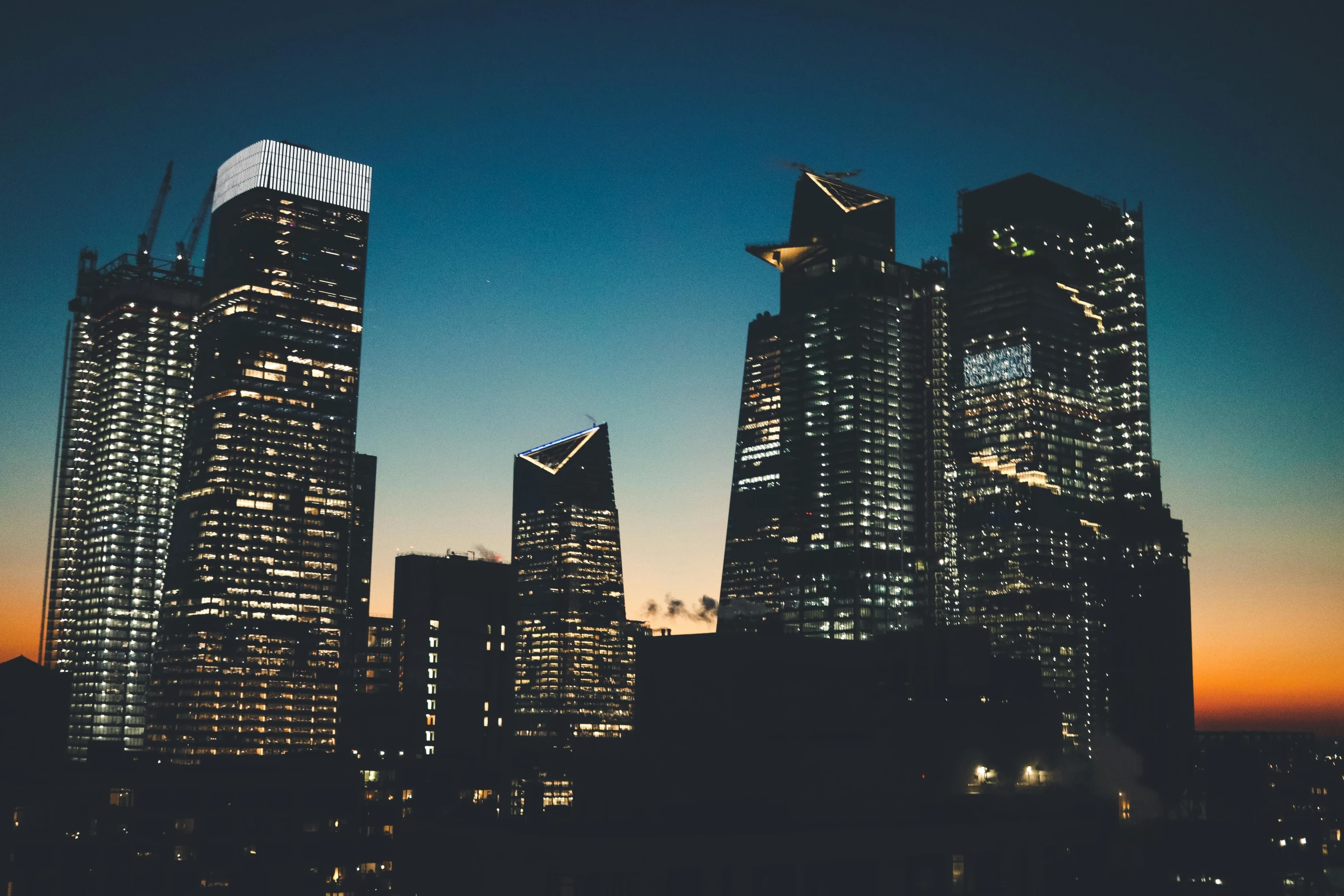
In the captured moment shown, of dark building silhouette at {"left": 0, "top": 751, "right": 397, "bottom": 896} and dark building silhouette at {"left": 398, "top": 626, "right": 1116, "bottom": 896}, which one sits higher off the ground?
dark building silhouette at {"left": 398, "top": 626, "right": 1116, "bottom": 896}

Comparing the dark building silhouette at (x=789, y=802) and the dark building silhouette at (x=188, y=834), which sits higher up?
the dark building silhouette at (x=789, y=802)

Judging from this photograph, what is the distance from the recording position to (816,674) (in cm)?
11900

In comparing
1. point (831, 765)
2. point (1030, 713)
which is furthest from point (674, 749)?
point (1030, 713)

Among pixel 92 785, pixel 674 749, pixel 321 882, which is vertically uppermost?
pixel 674 749

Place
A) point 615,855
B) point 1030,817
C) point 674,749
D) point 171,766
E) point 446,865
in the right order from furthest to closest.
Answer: point 171,766 → point 1030,817 → point 674,749 → point 446,865 → point 615,855

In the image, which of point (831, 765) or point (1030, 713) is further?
point (1030, 713)

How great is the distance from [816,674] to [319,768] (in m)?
107

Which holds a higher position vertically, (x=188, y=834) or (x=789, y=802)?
(x=789, y=802)

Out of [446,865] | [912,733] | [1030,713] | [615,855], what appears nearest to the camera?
[615,855]

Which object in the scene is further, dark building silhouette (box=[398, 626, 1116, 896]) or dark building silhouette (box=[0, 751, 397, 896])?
dark building silhouette (box=[0, 751, 397, 896])

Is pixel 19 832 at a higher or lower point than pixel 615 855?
lower

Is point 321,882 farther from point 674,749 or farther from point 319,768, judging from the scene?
point 674,749

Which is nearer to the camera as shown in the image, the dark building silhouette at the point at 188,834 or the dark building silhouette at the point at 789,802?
the dark building silhouette at the point at 789,802

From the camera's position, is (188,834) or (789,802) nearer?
(789,802)
